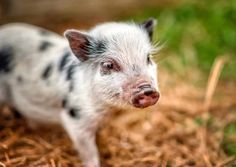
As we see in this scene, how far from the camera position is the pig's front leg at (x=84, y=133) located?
341cm

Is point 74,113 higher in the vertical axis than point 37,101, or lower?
lower

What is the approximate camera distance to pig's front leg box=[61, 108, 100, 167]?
3.41 meters

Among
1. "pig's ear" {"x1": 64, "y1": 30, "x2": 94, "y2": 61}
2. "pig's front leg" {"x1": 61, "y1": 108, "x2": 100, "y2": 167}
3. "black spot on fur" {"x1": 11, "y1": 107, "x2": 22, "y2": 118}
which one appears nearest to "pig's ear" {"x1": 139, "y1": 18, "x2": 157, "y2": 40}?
"pig's ear" {"x1": 64, "y1": 30, "x2": 94, "y2": 61}

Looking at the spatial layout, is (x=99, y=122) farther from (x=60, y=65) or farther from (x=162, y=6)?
(x=162, y=6)

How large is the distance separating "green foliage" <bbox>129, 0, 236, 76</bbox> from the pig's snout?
194 cm

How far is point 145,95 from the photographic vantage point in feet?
9.45

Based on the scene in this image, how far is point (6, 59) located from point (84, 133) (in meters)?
0.83

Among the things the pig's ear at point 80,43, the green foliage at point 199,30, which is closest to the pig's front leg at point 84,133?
the pig's ear at point 80,43

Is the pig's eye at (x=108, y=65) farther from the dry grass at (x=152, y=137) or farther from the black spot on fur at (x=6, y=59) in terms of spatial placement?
the black spot on fur at (x=6, y=59)

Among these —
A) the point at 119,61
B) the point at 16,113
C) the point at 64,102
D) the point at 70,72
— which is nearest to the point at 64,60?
the point at 70,72

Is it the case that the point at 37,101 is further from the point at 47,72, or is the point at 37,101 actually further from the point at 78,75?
the point at 78,75

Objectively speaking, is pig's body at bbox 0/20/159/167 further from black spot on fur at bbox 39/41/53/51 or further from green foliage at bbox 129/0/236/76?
green foliage at bbox 129/0/236/76

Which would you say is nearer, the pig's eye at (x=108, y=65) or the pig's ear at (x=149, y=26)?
the pig's eye at (x=108, y=65)

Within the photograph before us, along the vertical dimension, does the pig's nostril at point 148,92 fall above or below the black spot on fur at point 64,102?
below
